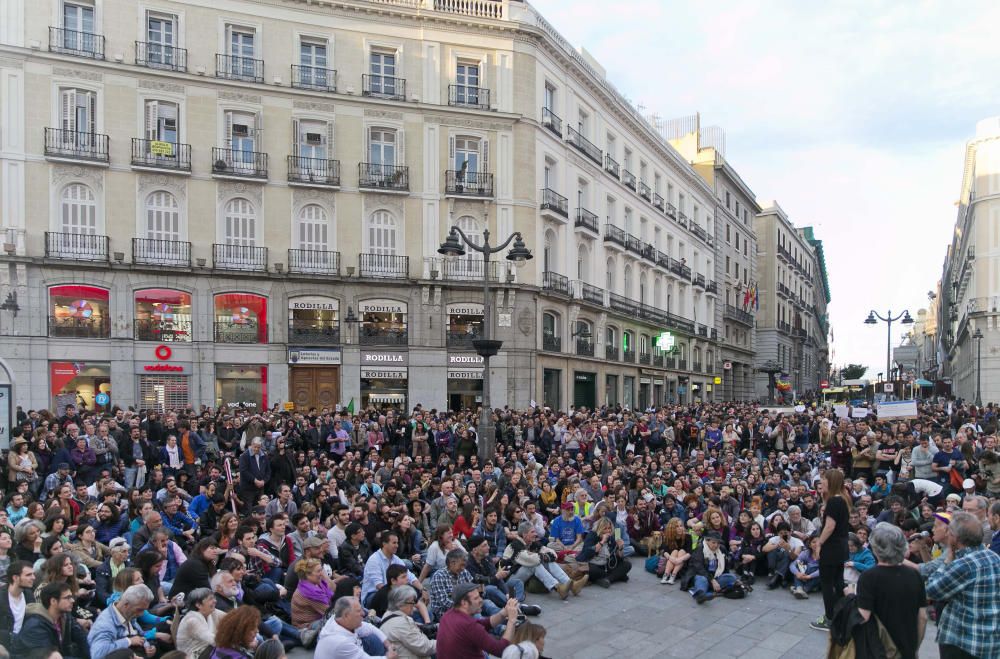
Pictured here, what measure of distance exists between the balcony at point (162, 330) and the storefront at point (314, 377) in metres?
3.89

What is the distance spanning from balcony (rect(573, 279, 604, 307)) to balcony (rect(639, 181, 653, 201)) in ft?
29.2

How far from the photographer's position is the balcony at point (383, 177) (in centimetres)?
3009

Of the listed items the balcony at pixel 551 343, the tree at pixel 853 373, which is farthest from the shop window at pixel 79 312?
the tree at pixel 853 373

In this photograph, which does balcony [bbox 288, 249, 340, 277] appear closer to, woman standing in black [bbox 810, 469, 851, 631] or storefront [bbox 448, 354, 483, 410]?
storefront [bbox 448, 354, 483, 410]

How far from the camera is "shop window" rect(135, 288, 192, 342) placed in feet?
88.9

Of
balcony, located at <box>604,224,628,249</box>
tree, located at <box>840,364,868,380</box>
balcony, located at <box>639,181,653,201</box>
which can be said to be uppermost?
balcony, located at <box>639,181,653,201</box>

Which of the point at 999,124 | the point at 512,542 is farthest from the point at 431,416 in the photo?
the point at 999,124

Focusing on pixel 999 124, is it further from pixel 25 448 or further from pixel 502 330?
pixel 25 448

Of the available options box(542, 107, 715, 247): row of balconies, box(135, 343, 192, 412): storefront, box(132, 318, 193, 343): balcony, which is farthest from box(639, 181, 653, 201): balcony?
box(135, 343, 192, 412): storefront

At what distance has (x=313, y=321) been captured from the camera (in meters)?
29.3

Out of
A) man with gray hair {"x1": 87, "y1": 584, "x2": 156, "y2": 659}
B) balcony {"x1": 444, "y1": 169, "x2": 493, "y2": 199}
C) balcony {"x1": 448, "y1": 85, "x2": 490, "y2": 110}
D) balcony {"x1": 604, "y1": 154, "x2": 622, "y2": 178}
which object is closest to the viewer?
man with gray hair {"x1": 87, "y1": 584, "x2": 156, "y2": 659}

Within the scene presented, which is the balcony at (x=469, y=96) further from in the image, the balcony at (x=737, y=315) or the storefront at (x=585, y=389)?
the balcony at (x=737, y=315)

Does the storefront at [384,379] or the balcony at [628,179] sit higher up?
the balcony at [628,179]

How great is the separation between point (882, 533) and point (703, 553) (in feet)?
19.9
